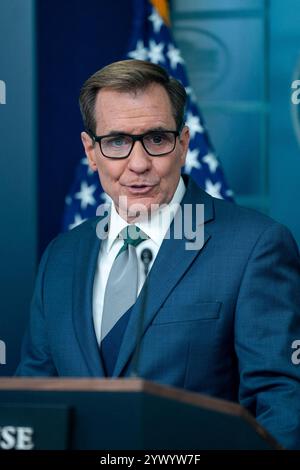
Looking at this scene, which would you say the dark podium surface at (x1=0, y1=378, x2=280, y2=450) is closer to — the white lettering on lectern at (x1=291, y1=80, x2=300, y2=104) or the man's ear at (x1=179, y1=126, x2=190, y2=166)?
the man's ear at (x1=179, y1=126, x2=190, y2=166)

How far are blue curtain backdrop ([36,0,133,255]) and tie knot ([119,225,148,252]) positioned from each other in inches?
49.8

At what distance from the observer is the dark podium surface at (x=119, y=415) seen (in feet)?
7.07

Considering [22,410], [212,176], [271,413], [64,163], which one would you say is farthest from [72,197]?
[22,410]

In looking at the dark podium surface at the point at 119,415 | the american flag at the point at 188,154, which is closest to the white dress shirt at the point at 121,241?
the dark podium surface at the point at 119,415

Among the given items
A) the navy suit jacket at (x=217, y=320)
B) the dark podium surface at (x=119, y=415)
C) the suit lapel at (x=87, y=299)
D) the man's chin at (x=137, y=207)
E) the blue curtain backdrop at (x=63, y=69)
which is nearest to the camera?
the dark podium surface at (x=119, y=415)

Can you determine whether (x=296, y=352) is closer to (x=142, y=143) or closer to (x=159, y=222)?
(x=159, y=222)

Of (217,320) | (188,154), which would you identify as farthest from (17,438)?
(188,154)

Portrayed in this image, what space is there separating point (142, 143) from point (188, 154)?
4.83 feet

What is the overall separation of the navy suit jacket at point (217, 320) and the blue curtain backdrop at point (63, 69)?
132 centimetres

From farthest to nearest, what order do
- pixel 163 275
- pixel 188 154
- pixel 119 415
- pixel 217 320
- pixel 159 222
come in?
1. pixel 188 154
2. pixel 159 222
3. pixel 163 275
4. pixel 217 320
5. pixel 119 415

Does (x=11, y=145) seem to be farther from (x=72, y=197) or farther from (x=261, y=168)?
(x=261, y=168)

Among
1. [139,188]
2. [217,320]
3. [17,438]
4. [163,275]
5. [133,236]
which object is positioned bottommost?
[17,438]

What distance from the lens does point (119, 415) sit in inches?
85.4

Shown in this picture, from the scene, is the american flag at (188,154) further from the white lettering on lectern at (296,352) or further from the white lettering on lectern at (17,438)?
the white lettering on lectern at (17,438)
